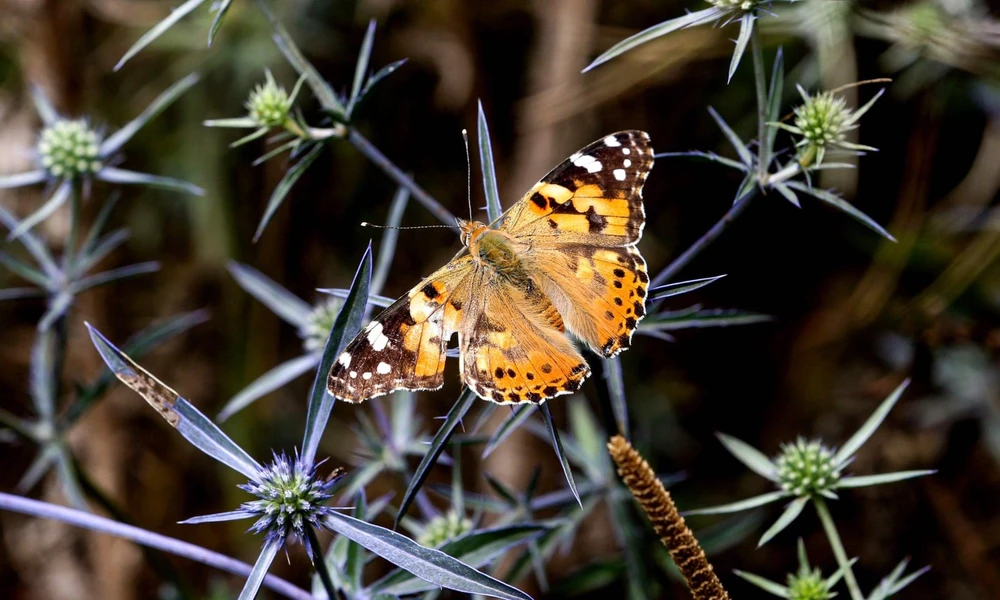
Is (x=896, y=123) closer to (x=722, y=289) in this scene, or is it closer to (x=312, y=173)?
(x=722, y=289)

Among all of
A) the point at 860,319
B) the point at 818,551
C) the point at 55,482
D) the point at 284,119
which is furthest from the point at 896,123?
the point at 55,482

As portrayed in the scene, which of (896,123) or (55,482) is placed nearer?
(896,123)

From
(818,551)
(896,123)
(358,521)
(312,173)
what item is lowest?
(358,521)

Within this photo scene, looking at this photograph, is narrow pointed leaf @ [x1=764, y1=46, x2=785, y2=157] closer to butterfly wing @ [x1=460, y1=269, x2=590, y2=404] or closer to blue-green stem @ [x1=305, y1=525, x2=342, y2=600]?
butterfly wing @ [x1=460, y1=269, x2=590, y2=404]

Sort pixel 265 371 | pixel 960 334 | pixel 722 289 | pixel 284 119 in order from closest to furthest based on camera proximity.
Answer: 1. pixel 284 119
2. pixel 960 334
3. pixel 722 289
4. pixel 265 371

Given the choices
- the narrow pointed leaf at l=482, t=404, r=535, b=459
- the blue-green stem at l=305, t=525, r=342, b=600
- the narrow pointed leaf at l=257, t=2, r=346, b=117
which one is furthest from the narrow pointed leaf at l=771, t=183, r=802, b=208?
the blue-green stem at l=305, t=525, r=342, b=600

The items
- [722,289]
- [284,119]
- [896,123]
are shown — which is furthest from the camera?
[722,289]

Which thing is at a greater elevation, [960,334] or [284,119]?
[284,119]
